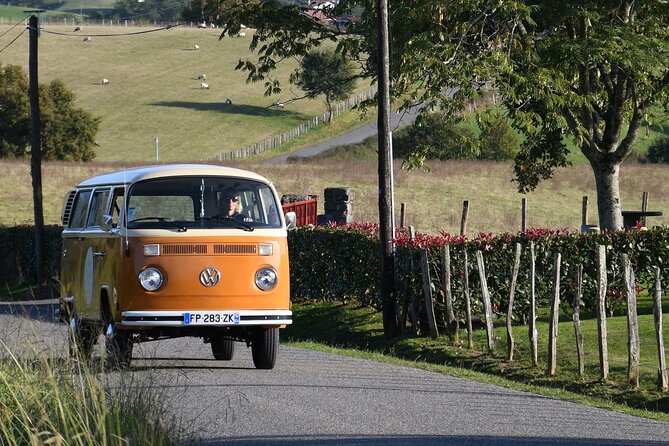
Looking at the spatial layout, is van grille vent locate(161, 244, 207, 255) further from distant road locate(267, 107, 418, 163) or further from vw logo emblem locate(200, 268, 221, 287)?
distant road locate(267, 107, 418, 163)

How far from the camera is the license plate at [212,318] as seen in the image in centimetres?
1474

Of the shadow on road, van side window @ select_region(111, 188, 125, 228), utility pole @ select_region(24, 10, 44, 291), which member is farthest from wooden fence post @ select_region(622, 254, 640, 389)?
utility pole @ select_region(24, 10, 44, 291)

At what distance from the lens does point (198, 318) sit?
1476 centimetres

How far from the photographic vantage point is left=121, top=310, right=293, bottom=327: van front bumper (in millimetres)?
14633

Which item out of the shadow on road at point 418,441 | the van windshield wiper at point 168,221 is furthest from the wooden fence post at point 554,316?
the shadow on road at point 418,441

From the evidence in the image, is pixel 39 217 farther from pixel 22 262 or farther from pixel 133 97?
pixel 133 97

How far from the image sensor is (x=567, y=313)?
2194 cm

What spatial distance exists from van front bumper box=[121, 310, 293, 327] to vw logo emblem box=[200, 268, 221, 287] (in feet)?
1.05

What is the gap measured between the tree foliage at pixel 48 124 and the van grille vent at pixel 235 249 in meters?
67.3

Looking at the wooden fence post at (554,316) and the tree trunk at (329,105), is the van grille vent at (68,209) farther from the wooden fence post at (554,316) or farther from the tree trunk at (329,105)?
the tree trunk at (329,105)

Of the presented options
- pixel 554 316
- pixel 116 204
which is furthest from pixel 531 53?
pixel 116 204

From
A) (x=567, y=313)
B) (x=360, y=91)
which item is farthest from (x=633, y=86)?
(x=360, y=91)

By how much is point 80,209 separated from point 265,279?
11.5 ft

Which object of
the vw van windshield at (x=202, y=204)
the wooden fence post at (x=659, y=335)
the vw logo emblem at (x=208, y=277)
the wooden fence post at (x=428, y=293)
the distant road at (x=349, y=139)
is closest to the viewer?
the wooden fence post at (x=659, y=335)
